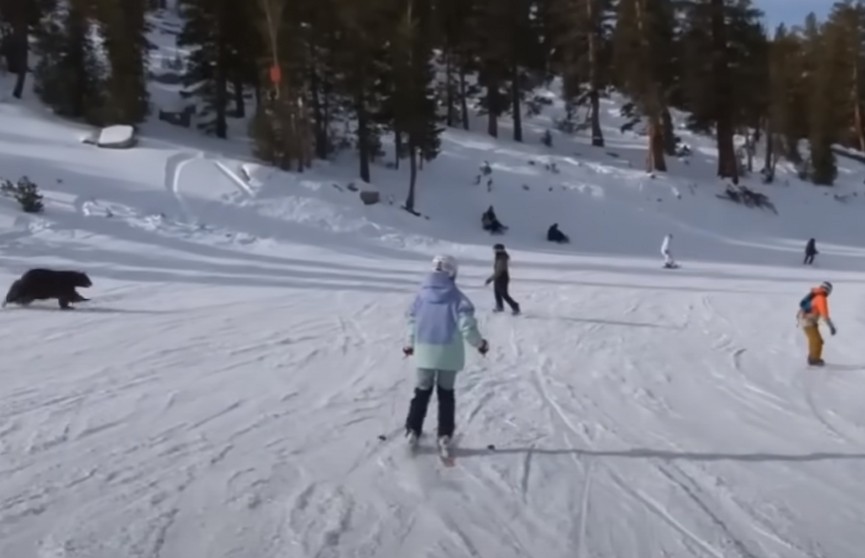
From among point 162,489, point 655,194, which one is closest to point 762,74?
point 655,194

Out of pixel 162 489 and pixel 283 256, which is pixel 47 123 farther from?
pixel 162 489

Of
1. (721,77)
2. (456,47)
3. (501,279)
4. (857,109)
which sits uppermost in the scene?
(456,47)

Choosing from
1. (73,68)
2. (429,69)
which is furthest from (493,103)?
(73,68)

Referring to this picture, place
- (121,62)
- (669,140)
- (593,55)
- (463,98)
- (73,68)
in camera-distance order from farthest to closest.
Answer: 1. (463,98)
2. (669,140)
3. (593,55)
4. (73,68)
5. (121,62)

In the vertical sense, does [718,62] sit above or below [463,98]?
above

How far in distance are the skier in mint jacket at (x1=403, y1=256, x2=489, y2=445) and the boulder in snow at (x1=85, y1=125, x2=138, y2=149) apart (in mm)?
28210

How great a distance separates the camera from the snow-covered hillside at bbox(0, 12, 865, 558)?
22.5 ft

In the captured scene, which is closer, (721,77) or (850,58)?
(721,77)

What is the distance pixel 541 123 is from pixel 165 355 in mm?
41932

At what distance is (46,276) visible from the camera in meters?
17.0

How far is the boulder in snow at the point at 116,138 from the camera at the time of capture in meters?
34.7

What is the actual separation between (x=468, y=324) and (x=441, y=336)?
0.78 ft

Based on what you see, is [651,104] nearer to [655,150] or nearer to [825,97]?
[655,150]

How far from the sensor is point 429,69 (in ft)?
127
